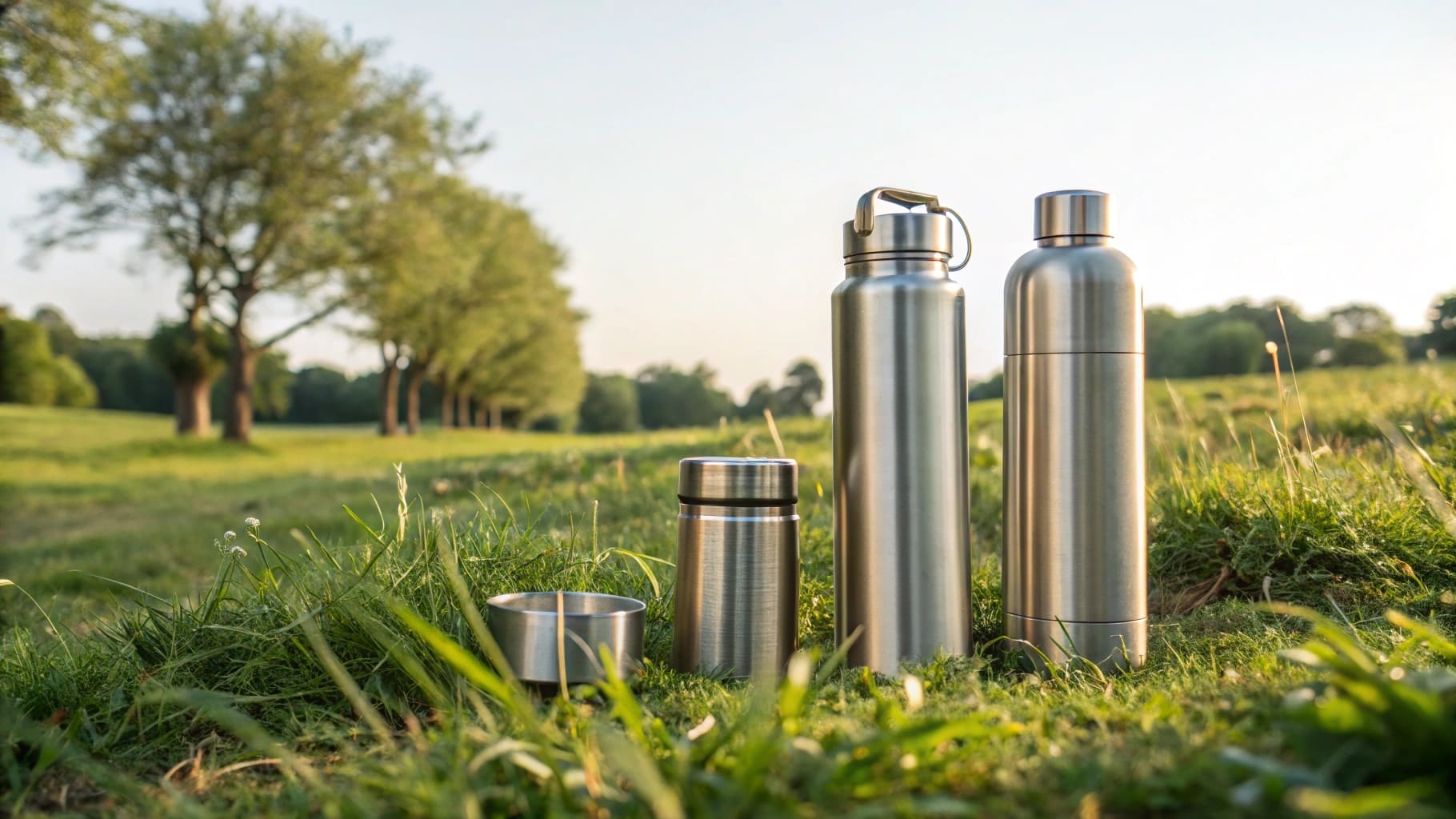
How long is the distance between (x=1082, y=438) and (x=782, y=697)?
3.59ft

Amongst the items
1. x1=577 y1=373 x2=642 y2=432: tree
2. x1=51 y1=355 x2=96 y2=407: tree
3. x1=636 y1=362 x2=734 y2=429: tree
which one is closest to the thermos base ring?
x1=636 y1=362 x2=734 y2=429: tree

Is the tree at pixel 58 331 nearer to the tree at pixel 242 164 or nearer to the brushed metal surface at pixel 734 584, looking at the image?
the tree at pixel 242 164

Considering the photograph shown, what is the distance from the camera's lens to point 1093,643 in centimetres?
263

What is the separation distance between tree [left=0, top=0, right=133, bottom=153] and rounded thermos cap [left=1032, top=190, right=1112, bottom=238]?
15532 mm

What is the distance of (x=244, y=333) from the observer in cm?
2450

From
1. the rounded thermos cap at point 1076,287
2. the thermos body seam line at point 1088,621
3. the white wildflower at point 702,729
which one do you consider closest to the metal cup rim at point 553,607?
the white wildflower at point 702,729

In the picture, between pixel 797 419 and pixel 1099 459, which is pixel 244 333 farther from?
pixel 1099 459

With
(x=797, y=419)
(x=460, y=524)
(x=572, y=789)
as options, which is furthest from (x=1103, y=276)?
(x=797, y=419)

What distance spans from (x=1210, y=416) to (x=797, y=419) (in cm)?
371

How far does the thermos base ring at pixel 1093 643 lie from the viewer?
8.63ft

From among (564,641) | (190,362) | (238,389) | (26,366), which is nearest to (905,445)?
(564,641)

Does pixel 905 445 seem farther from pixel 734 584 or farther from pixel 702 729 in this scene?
pixel 702 729

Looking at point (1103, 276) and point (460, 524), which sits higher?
point (1103, 276)

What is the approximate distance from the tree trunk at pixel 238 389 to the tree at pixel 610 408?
3869 centimetres
